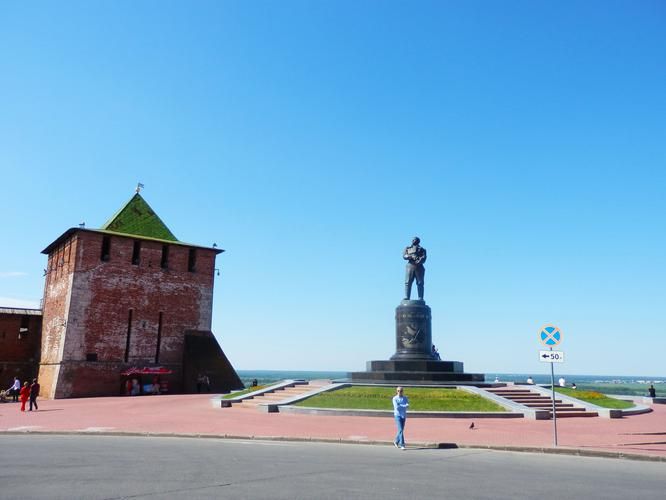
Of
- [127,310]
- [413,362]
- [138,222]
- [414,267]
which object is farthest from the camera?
[138,222]

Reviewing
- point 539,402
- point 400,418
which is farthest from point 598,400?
point 400,418

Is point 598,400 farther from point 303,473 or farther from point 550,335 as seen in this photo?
point 303,473

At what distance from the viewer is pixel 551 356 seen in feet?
38.5

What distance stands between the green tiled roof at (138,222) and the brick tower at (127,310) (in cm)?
6

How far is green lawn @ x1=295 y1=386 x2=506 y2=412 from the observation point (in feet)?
55.9

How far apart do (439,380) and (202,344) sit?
61.2 ft

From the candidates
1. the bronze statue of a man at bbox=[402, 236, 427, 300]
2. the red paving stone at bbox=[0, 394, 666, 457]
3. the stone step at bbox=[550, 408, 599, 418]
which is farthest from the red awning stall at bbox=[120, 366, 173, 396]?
the stone step at bbox=[550, 408, 599, 418]

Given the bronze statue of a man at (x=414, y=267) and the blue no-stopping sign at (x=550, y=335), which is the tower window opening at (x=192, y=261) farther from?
the blue no-stopping sign at (x=550, y=335)

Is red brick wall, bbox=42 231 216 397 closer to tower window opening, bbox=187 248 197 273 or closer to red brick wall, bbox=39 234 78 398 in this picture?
red brick wall, bbox=39 234 78 398

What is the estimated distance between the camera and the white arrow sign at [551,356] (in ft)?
38.3

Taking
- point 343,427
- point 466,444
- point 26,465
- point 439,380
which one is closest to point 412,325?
point 439,380

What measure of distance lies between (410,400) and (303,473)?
1073cm

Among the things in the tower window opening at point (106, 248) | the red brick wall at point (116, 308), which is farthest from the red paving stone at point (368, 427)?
the tower window opening at point (106, 248)

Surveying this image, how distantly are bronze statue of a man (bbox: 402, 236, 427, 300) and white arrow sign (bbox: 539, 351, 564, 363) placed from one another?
12.9 meters
